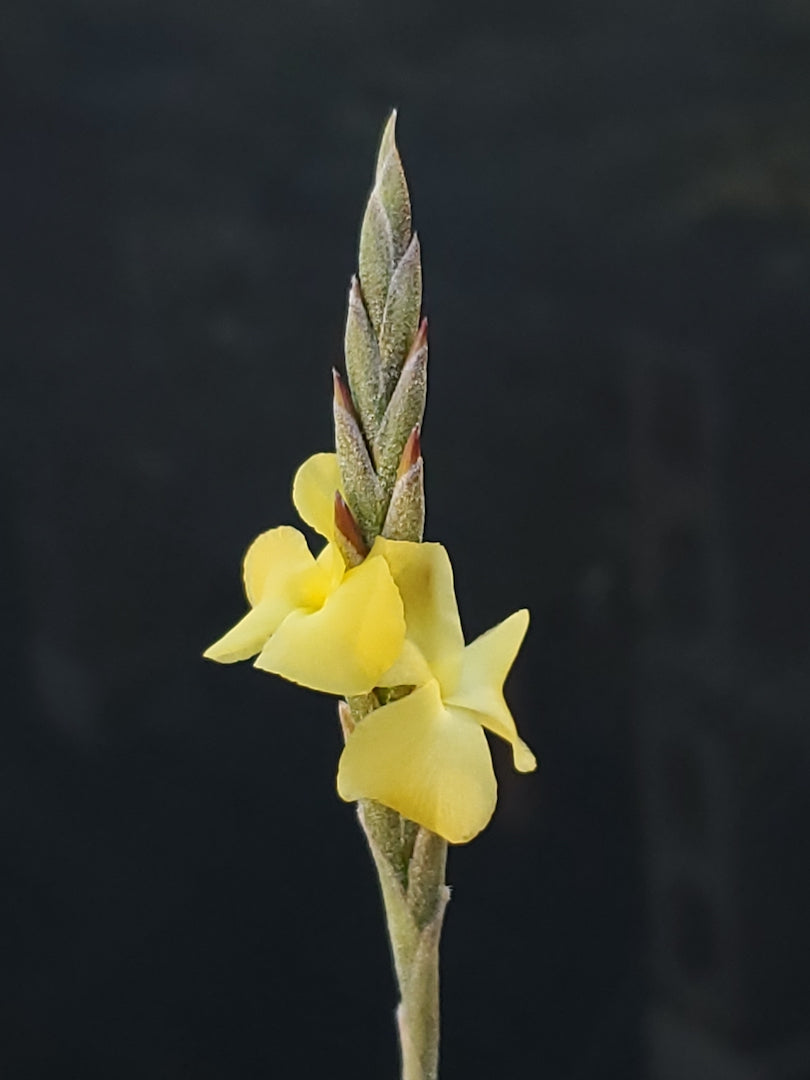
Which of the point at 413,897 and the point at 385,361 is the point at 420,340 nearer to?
the point at 385,361

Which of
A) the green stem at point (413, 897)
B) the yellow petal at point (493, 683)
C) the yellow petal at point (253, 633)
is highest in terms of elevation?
the yellow petal at point (253, 633)

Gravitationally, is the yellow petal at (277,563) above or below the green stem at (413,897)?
above

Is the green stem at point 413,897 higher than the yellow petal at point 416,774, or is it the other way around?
the yellow petal at point 416,774

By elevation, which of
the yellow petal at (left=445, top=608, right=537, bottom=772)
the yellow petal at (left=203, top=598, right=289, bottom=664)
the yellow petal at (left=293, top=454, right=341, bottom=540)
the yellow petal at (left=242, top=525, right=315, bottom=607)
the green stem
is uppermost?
the yellow petal at (left=293, top=454, right=341, bottom=540)

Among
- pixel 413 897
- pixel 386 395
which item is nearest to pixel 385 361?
pixel 386 395

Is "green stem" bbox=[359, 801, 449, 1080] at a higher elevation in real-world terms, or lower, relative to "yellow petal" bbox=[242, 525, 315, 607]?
lower

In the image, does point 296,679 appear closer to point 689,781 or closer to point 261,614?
point 261,614
